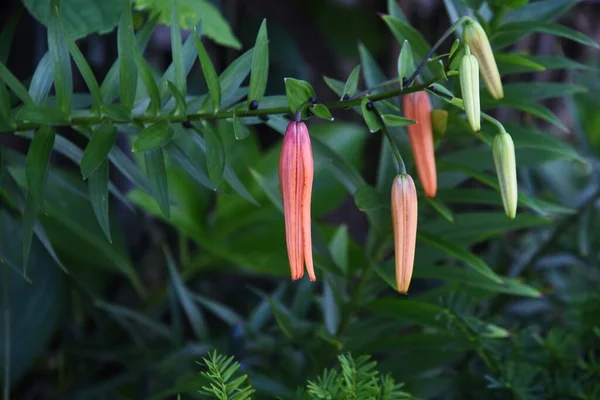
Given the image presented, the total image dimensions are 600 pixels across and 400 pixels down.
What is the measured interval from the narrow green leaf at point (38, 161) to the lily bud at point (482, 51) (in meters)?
Result: 0.33

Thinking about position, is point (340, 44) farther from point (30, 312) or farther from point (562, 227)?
point (30, 312)

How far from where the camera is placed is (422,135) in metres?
0.62

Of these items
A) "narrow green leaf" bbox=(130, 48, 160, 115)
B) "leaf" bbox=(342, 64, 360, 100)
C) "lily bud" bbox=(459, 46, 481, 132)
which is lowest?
"lily bud" bbox=(459, 46, 481, 132)

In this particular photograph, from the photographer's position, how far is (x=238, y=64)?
598 millimetres

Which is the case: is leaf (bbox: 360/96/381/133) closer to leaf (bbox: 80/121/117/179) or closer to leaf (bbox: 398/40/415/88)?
leaf (bbox: 398/40/415/88)

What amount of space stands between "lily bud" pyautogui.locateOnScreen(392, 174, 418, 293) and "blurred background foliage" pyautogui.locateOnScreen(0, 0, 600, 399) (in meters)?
0.08

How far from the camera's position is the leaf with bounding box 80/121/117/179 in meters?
0.55

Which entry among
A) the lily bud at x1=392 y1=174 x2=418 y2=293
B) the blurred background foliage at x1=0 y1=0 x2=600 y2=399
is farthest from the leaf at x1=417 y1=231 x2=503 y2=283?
the lily bud at x1=392 y1=174 x2=418 y2=293

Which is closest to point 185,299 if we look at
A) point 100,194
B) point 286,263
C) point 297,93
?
point 286,263

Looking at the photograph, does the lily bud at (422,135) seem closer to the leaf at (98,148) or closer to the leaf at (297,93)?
the leaf at (297,93)

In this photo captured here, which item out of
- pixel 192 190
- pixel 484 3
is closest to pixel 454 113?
pixel 484 3

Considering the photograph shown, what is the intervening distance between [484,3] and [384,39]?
1053 millimetres

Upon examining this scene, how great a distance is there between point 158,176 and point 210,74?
0.34 feet

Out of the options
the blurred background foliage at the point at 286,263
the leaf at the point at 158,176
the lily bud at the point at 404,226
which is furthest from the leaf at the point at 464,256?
the leaf at the point at 158,176
